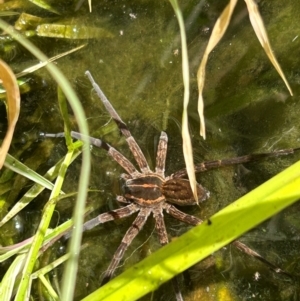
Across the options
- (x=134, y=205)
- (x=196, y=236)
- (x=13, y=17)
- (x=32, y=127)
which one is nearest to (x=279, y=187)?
(x=196, y=236)

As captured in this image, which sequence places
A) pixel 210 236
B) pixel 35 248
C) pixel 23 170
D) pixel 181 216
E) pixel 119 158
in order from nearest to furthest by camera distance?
1. pixel 210 236
2. pixel 35 248
3. pixel 23 170
4. pixel 181 216
5. pixel 119 158

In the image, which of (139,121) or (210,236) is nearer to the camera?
(210,236)

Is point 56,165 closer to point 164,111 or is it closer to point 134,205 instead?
point 134,205

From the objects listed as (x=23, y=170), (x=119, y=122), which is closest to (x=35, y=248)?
(x=23, y=170)

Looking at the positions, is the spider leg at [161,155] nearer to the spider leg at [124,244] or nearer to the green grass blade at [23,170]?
the spider leg at [124,244]

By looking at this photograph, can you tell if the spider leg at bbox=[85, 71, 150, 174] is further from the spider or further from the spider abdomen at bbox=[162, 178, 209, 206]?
the spider abdomen at bbox=[162, 178, 209, 206]

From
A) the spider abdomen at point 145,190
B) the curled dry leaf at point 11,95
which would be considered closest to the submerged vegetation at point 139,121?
the spider abdomen at point 145,190

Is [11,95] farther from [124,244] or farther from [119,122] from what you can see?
[124,244]
